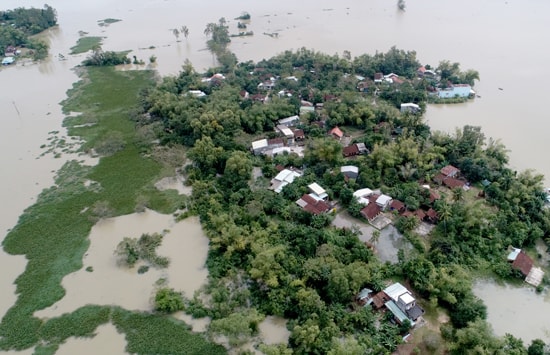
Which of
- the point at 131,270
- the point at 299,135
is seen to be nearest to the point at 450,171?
the point at 299,135

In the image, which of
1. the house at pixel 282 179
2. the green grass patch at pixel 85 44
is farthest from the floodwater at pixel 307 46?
the house at pixel 282 179

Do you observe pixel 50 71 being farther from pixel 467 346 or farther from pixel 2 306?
pixel 467 346

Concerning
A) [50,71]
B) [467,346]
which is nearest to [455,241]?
[467,346]

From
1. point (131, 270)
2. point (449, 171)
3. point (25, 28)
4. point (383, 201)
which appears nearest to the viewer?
point (131, 270)

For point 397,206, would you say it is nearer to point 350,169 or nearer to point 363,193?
point 363,193

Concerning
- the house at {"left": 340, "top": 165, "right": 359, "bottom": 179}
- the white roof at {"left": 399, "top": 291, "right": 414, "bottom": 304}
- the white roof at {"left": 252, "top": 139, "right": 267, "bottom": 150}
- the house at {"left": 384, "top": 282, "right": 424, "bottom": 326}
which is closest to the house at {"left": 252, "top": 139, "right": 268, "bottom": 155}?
the white roof at {"left": 252, "top": 139, "right": 267, "bottom": 150}

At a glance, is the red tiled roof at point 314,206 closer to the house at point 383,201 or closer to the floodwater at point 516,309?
the house at point 383,201
